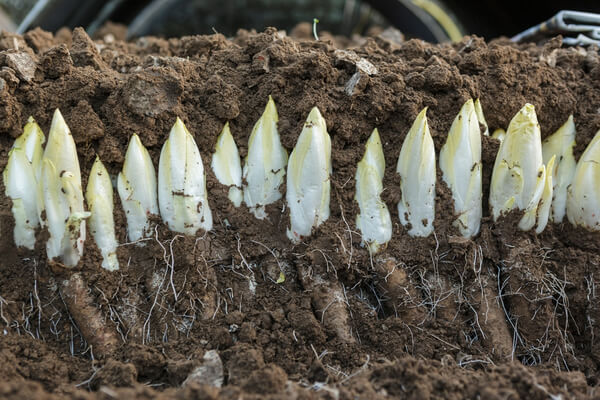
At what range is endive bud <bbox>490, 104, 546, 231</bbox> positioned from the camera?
2389 mm

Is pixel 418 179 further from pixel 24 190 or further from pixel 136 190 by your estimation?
pixel 24 190

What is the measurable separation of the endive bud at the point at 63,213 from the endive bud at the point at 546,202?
191 centimetres

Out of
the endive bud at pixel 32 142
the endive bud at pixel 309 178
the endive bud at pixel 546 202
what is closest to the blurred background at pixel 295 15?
the endive bud at pixel 32 142

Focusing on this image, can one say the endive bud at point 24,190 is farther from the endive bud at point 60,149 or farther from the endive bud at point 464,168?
the endive bud at point 464,168

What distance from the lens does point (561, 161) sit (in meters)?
2.65

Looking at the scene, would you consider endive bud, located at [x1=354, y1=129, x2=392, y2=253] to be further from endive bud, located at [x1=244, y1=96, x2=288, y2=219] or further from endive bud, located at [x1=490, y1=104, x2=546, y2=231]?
endive bud, located at [x1=490, y1=104, x2=546, y2=231]

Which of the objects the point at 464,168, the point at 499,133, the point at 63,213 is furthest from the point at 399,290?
the point at 63,213

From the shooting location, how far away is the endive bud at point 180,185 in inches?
90.4

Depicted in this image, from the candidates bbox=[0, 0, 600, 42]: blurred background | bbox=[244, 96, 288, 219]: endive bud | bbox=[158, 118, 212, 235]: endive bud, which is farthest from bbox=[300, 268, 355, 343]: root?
bbox=[0, 0, 600, 42]: blurred background

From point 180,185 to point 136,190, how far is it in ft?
0.61

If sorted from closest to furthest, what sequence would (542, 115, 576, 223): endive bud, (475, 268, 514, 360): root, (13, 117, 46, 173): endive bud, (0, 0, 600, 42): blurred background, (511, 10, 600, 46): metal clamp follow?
(13, 117, 46, 173): endive bud → (475, 268, 514, 360): root → (542, 115, 576, 223): endive bud → (511, 10, 600, 46): metal clamp → (0, 0, 600, 42): blurred background

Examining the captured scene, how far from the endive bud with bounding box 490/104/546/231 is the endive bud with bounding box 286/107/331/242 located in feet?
2.53

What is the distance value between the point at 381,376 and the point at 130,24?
150 inches

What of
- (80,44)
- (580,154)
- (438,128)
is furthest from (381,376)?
(80,44)
